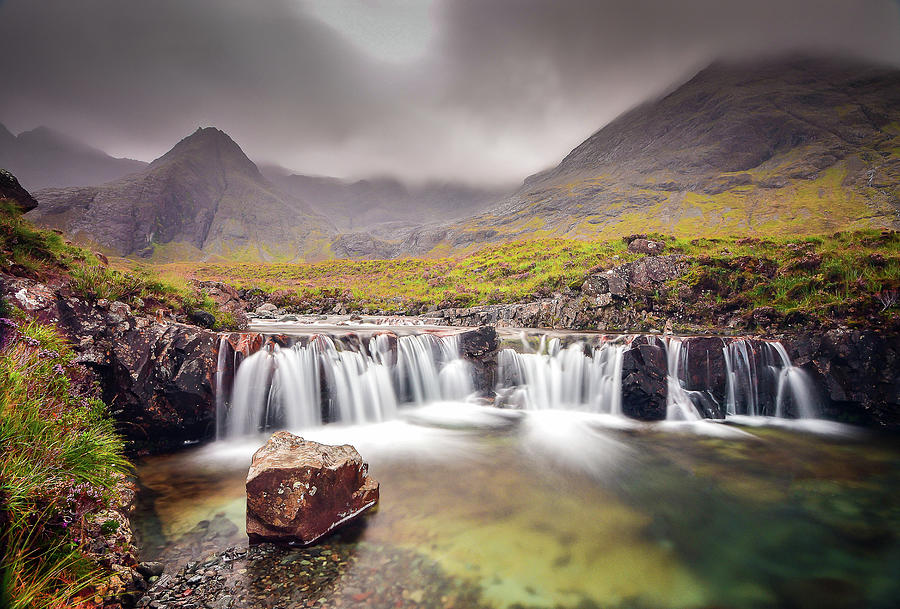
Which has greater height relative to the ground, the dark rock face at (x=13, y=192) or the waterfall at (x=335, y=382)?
the dark rock face at (x=13, y=192)

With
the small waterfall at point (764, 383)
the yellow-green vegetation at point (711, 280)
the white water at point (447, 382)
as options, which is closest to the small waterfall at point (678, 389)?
the white water at point (447, 382)

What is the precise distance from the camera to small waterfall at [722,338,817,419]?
42.8ft

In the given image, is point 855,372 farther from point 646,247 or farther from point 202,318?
point 202,318

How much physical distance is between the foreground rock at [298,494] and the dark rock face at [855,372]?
16.3 metres

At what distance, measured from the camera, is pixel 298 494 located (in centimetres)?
593

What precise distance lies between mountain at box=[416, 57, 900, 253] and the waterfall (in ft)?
285

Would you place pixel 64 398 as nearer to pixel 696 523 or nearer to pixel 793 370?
pixel 696 523

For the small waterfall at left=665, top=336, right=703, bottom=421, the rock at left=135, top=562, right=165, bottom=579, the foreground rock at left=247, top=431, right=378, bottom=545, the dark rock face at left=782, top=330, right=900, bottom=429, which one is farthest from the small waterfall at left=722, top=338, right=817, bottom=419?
the rock at left=135, top=562, right=165, bottom=579

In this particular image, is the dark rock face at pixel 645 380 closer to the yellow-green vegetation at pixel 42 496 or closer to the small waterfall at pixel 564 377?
the small waterfall at pixel 564 377

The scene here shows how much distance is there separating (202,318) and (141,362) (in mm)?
3305

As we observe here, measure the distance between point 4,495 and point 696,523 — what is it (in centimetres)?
1021

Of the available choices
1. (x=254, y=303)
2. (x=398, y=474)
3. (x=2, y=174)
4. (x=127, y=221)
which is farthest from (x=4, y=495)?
(x=127, y=221)

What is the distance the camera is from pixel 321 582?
5113 mm

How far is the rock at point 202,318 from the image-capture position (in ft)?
40.1
